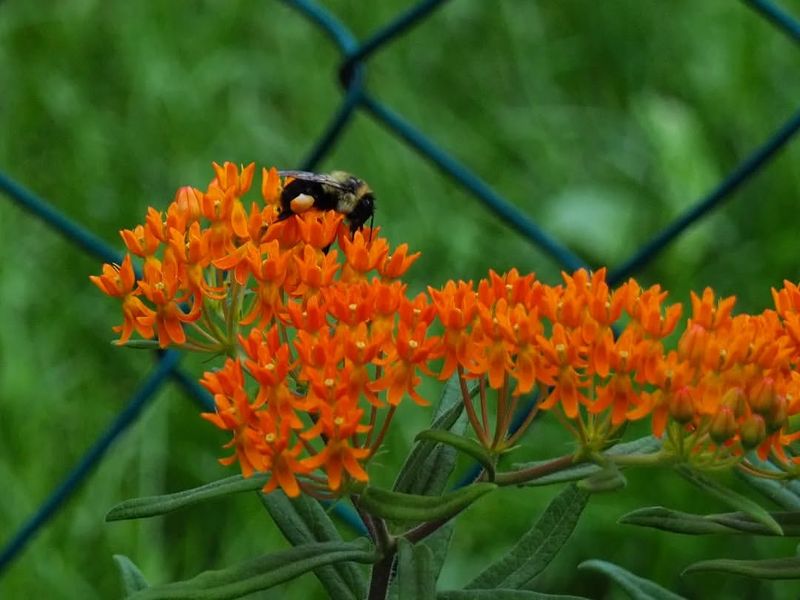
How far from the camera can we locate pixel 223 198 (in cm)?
114

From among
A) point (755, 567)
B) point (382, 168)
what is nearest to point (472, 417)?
point (755, 567)

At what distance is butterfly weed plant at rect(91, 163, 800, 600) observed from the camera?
0.97 metres

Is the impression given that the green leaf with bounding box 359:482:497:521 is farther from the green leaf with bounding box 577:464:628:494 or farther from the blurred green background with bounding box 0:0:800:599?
the blurred green background with bounding box 0:0:800:599

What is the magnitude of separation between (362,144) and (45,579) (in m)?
1.32

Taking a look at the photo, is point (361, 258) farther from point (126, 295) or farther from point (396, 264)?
point (126, 295)

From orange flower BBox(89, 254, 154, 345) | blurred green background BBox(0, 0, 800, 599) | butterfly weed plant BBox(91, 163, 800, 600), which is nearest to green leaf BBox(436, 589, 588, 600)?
butterfly weed plant BBox(91, 163, 800, 600)

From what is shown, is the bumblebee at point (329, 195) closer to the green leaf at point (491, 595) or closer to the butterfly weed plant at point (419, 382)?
the butterfly weed plant at point (419, 382)

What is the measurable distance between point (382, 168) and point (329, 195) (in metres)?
1.94

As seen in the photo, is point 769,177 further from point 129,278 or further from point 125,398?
point 129,278

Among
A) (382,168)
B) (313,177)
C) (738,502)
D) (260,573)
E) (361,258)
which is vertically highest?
(382,168)

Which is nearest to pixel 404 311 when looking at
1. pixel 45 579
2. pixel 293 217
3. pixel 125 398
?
pixel 293 217

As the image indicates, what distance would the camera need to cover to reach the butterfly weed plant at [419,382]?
0.97m

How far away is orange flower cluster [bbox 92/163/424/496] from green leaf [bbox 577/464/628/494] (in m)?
0.14

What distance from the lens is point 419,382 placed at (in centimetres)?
101
